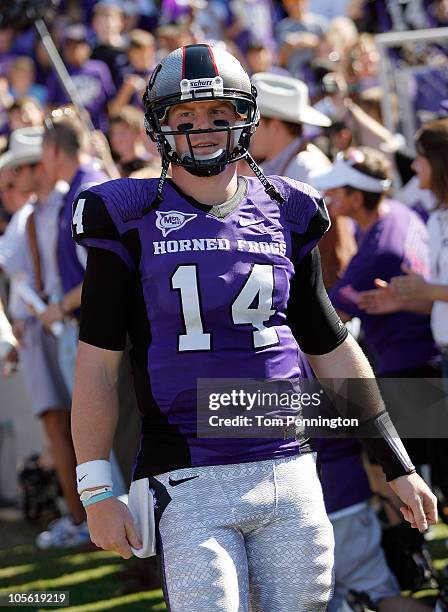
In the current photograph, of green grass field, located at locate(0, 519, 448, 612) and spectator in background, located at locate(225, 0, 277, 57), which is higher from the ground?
spectator in background, located at locate(225, 0, 277, 57)

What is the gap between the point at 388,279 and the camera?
17.1ft

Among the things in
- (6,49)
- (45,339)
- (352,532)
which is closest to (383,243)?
(352,532)

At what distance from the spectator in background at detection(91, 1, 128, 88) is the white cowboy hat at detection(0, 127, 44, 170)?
3275mm

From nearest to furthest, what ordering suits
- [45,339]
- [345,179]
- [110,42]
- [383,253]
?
[383,253]
[345,179]
[45,339]
[110,42]

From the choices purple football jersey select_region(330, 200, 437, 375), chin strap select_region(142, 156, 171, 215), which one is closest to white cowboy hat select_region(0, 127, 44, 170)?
purple football jersey select_region(330, 200, 437, 375)

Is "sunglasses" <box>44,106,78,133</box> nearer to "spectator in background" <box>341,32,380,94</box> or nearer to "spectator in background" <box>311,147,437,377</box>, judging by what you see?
"spectator in background" <box>311,147,437,377</box>

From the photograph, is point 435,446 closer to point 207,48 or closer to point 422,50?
point 207,48

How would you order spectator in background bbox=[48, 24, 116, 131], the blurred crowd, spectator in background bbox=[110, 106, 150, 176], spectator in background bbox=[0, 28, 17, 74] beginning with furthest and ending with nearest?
spectator in background bbox=[0, 28, 17, 74] → spectator in background bbox=[48, 24, 116, 131] → spectator in background bbox=[110, 106, 150, 176] → the blurred crowd

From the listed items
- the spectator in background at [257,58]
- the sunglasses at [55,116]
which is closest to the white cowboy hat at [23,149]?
the sunglasses at [55,116]

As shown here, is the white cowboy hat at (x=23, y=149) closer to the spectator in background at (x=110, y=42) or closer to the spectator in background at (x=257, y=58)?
the spectator in background at (x=257, y=58)

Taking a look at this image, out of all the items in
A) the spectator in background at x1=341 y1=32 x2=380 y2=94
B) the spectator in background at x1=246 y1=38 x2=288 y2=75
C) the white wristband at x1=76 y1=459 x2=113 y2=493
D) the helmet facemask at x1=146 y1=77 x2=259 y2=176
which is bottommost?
the white wristband at x1=76 y1=459 x2=113 y2=493

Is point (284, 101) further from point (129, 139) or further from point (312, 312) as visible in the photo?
point (312, 312)

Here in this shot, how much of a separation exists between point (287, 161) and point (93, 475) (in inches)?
110

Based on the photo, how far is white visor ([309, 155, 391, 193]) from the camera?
17.2ft
